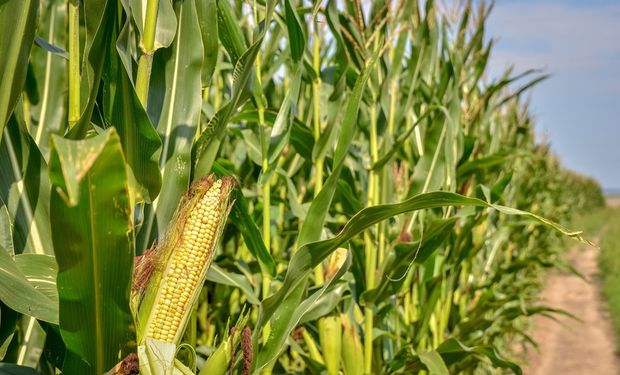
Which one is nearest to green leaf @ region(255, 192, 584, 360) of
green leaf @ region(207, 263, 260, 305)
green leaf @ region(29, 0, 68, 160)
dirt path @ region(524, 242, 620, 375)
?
green leaf @ region(207, 263, 260, 305)

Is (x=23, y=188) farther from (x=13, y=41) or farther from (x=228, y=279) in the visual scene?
(x=228, y=279)

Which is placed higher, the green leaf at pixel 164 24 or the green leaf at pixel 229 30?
the green leaf at pixel 229 30

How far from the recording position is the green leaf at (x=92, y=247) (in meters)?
0.79

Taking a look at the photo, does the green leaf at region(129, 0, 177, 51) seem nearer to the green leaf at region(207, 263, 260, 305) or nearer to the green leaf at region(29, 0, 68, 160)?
the green leaf at region(29, 0, 68, 160)

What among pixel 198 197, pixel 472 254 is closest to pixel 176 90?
pixel 198 197

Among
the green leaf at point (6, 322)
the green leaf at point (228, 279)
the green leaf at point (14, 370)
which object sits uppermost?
the green leaf at point (228, 279)

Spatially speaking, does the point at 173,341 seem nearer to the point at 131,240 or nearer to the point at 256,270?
the point at 131,240

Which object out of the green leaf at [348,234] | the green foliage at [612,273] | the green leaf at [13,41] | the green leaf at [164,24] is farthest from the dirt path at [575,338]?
the green leaf at [13,41]

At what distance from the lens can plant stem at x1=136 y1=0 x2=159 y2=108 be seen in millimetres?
1208

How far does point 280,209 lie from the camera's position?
8.93ft

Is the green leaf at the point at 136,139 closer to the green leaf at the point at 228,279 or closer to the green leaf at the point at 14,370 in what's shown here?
the green leaf at the point at 14,370

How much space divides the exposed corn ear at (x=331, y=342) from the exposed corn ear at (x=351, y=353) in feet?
0.06

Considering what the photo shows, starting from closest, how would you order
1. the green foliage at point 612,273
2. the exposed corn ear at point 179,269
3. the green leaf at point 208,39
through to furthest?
the exposed corn ear at point 179,269, the green leaf at point 208,39, the green foliage at point 612,273

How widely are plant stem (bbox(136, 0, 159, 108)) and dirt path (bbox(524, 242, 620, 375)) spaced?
11.8 ft
